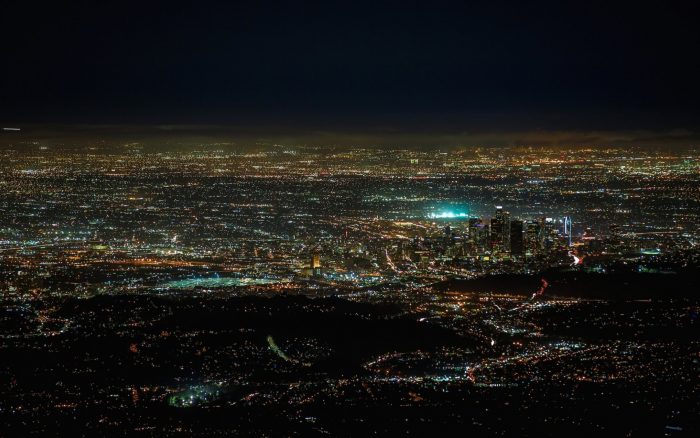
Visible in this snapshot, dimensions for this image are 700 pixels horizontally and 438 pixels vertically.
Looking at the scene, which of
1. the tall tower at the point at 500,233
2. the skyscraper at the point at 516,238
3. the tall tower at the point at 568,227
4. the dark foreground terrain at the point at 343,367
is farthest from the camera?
the tall tower at the point at 568,227

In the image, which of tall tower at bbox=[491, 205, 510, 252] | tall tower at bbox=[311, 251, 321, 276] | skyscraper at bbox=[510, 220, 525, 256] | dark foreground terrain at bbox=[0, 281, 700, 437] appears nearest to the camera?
dark foreground terrain at bbox=[0, 281, 700, 437]

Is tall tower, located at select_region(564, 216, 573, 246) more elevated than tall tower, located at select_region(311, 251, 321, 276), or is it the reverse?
tall tower, located at select_region(564, 216, 573, 246)

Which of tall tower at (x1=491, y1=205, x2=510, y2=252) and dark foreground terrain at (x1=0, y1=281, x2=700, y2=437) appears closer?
dark foreground terrain at (x1=0, y1=281, x2=700, y2=437)

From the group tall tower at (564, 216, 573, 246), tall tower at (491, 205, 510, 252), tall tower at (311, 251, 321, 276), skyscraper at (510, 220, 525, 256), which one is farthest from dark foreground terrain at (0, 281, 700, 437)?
tall tower at (564, 216, 573, 246)

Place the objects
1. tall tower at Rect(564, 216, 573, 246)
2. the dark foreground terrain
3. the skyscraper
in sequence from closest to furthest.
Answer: the dark foreground terrain < the skyscraper < tall tower at Rect(564, 216, 573, 246)

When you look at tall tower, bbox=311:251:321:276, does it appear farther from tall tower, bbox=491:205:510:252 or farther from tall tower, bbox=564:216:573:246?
tall tower, bbox=564:216:573:246

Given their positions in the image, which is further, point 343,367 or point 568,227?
point 568,227

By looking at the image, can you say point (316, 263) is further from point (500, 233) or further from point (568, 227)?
point (568, 227)

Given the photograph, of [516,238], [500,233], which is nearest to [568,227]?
[500,233]

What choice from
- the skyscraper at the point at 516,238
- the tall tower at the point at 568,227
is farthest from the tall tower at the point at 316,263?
the tall tower at the point at 568,227

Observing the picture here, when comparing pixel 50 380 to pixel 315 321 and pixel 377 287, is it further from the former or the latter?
pixel 377 287

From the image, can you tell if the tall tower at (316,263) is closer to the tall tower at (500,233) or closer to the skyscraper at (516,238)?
the tall tower at (500,233)
